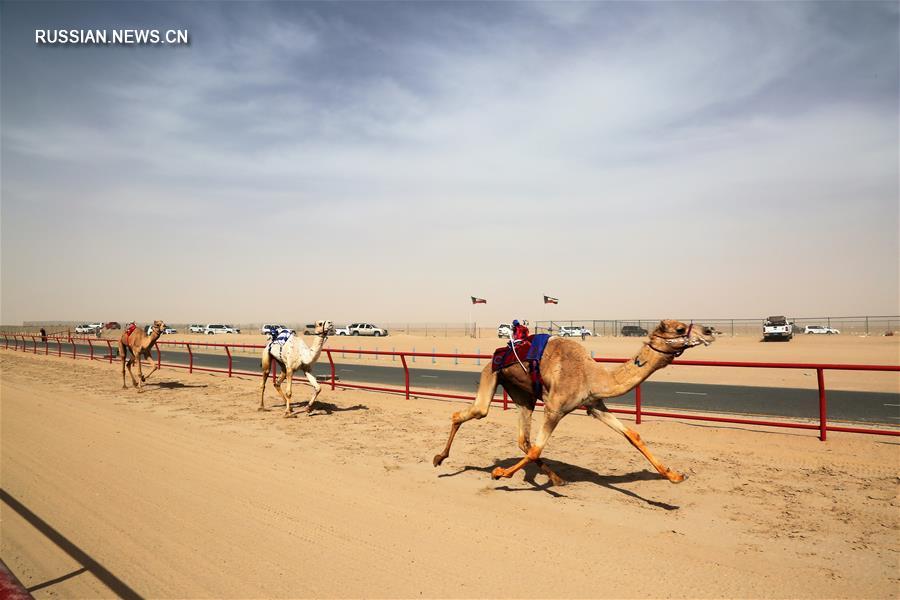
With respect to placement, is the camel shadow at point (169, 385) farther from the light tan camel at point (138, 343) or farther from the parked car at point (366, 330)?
the parked car at point (366, 330)

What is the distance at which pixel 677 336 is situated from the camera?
6496 millimetres

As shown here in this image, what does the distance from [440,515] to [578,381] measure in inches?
93.4

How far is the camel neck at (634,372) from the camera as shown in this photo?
6.68 meters

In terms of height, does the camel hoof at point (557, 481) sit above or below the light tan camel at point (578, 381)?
below

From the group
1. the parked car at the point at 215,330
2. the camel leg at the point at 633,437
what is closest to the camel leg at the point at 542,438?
the camel leg at the point at 633,437

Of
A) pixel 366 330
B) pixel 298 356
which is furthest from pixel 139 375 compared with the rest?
pixel 366 330

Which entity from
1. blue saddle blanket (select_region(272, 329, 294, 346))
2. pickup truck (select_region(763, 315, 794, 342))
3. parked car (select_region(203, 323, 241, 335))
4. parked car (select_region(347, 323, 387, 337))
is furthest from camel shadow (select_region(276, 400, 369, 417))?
parked car (select_region(203, 323, 241, 335))

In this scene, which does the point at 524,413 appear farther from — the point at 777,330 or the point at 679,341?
the point at 777,330

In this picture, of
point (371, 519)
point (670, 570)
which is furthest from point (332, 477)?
point (670, 570)

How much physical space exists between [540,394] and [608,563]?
2.60 meters

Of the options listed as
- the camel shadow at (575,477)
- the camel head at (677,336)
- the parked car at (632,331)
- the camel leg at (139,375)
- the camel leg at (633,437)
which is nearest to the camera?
the camel head at (677,336)

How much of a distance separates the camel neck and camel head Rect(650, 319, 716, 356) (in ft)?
0.36

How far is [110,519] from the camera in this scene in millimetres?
6711

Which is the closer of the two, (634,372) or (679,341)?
(679,341)
